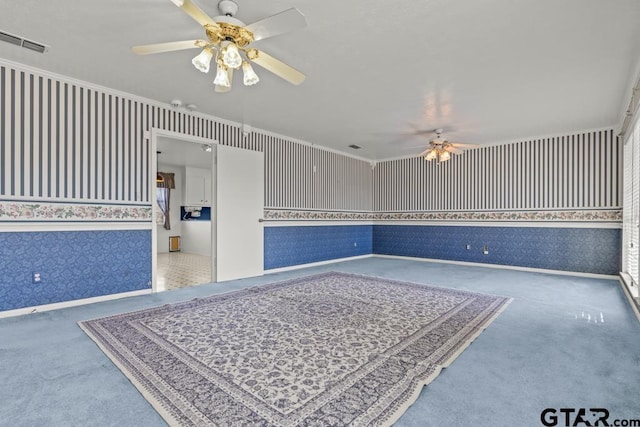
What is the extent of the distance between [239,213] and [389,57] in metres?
3.44

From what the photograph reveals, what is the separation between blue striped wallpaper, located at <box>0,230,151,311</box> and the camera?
3.36 metres

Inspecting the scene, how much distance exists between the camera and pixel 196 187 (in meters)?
9.91

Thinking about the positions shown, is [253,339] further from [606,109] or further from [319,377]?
[606,109]

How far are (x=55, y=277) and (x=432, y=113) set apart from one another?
18.2 ft

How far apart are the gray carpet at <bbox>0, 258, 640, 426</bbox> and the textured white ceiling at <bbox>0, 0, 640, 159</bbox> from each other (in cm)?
270

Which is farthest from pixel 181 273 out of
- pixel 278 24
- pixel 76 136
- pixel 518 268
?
pixel 518 268

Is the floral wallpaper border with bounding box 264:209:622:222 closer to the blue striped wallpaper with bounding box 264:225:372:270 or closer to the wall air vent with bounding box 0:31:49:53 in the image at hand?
the blue striped wallpaper with bounding box 264:225:372:270

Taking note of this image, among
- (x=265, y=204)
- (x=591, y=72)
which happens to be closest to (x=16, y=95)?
(x=265, y=204)

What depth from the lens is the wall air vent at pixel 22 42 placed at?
2873 mm

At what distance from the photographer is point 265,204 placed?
19.3ft

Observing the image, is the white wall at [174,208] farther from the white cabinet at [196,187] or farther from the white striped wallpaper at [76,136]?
the white striped wallpaper at [76,136]

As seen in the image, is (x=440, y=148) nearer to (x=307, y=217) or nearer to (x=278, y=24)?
(x=307, y=217)

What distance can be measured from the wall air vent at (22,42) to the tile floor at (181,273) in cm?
324

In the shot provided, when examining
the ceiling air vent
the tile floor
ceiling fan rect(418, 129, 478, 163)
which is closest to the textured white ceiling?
the ceiling air vent
